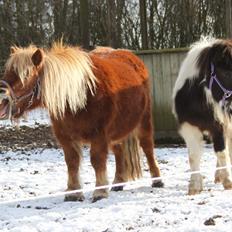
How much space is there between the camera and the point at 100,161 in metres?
5.34

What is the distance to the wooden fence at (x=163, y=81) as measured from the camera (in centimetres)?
955

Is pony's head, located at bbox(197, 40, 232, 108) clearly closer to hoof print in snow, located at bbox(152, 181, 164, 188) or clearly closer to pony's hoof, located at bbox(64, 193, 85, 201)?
hoof print in snow, located at bbox(152, 181, 164, 188)

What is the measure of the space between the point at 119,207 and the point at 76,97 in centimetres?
113

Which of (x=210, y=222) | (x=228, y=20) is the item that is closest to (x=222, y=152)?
(x=210, y=222)

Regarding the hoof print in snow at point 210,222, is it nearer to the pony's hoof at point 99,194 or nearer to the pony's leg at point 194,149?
the pony's leg at point 194,149

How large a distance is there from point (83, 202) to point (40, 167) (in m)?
2.50

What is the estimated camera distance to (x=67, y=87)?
16.7 ft

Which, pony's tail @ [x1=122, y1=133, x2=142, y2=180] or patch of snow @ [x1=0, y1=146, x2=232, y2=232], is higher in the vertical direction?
pony's tail @ [x1=122, y1=133, x2=142, y2=180]

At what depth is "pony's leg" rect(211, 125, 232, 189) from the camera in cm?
535

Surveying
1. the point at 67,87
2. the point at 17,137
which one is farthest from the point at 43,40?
the point at 67,87

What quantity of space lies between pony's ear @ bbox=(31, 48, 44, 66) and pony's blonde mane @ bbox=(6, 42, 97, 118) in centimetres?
4

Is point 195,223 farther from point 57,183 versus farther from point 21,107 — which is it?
point 57,183

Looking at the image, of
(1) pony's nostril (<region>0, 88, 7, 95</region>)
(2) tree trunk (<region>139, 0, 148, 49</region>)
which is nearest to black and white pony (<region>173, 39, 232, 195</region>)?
(1) pony's nostril (<region>0, 88, 7, 95</region>)

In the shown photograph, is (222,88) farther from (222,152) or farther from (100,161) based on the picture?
(100,161)
